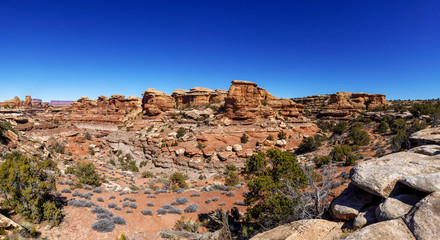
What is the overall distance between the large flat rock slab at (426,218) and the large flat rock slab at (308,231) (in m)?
1.62

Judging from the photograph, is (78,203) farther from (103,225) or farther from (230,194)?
(230,194)

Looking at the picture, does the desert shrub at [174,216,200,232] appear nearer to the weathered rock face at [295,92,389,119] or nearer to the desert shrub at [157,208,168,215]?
the desert shrub at [157,208,168,215]

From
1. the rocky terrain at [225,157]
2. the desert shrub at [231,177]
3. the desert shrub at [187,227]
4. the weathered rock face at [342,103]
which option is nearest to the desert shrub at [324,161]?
the rocky terrain at [225,157]

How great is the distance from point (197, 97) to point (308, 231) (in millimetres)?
57639

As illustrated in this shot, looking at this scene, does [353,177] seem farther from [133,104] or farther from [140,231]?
[133,104]

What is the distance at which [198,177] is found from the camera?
77.3 feet

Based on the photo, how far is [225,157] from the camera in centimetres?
2723

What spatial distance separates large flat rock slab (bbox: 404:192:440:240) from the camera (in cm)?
301

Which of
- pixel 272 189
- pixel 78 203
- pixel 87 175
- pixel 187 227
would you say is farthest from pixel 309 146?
pixel 87 175

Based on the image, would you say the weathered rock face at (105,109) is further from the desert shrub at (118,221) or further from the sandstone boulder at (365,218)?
the sandstone boulder at (365,218)

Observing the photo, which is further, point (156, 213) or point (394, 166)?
point (156, 213)

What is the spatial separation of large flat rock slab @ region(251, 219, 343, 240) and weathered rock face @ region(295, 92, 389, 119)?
146 ft

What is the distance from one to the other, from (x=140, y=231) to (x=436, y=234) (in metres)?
10.0

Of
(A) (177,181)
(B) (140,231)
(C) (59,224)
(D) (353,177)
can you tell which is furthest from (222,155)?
(D) (353,177)
